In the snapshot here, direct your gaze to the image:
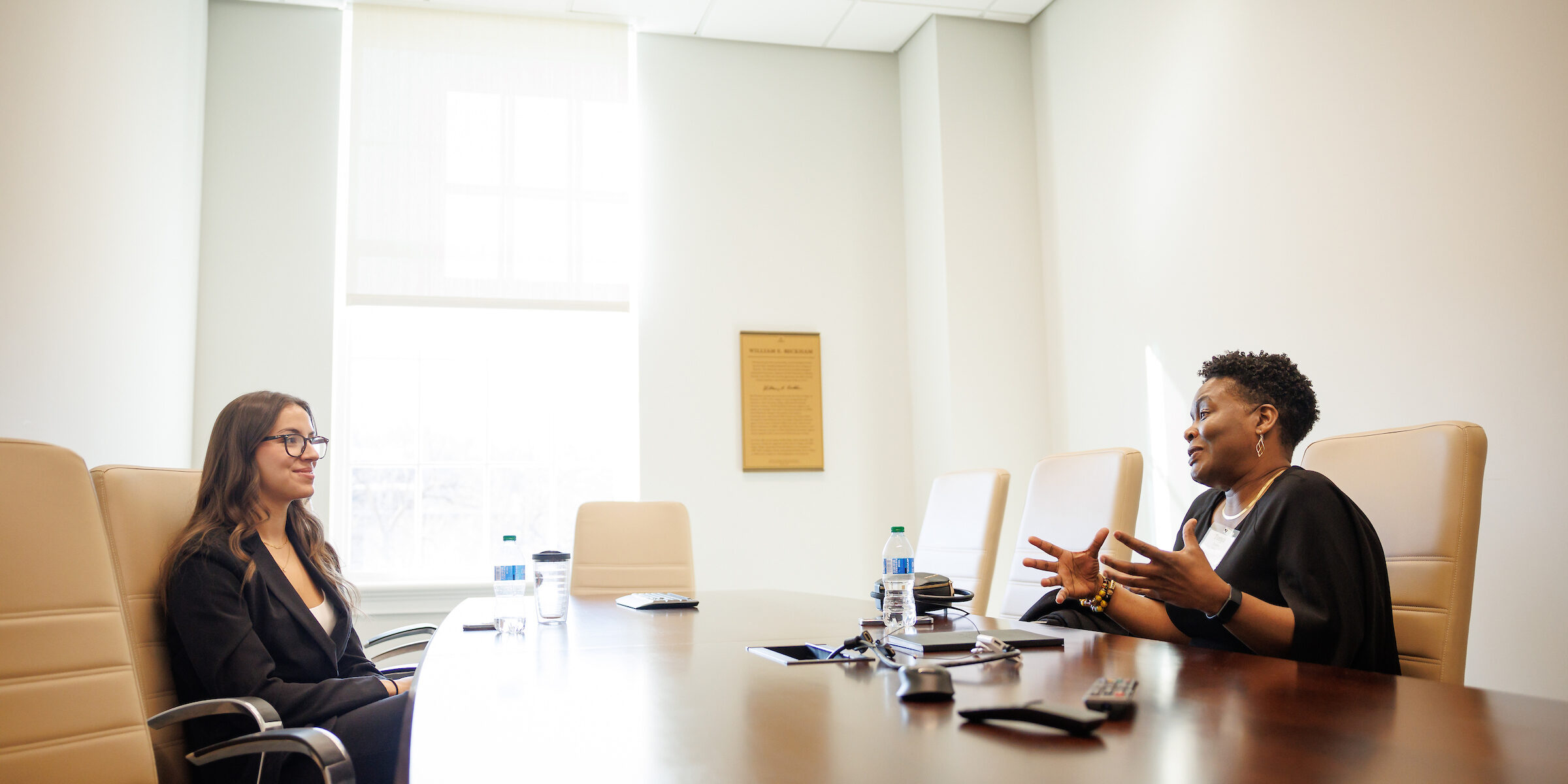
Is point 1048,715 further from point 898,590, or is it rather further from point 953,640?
point 898,590

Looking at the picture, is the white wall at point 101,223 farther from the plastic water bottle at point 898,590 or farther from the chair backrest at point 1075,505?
the chair backrest at point 1075,505

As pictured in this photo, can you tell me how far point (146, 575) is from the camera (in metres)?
1.95

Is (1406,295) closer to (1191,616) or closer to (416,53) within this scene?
(1191,616)

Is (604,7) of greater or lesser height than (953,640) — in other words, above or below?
above

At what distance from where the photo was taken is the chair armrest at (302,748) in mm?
1420

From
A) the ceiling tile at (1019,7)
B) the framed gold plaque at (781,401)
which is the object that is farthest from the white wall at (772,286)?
the ceiling tile at (1019,7)

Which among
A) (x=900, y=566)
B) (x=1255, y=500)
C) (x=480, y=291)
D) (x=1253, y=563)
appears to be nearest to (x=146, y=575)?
(x=900, y=566)

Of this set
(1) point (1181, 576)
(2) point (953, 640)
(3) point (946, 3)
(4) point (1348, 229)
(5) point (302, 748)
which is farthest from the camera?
(3) point (946, 3)

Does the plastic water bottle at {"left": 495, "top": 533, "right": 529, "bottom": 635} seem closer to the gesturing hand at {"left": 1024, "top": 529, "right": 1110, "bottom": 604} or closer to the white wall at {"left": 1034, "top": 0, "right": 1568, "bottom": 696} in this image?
the gesturing hand at {"left": 1024, "top": 529, "right": 1110, "bottom": 604}

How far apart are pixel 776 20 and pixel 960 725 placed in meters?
4.57

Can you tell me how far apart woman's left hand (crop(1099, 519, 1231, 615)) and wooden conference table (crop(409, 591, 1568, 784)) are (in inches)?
4.6

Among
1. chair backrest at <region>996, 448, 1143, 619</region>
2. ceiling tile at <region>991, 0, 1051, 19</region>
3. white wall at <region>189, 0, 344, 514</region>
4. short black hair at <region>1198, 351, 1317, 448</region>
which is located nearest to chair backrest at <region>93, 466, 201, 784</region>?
chair backrest at <region>996, 448, 1143, 619</region>

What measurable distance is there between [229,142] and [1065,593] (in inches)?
170

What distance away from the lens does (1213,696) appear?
3.85 ft
